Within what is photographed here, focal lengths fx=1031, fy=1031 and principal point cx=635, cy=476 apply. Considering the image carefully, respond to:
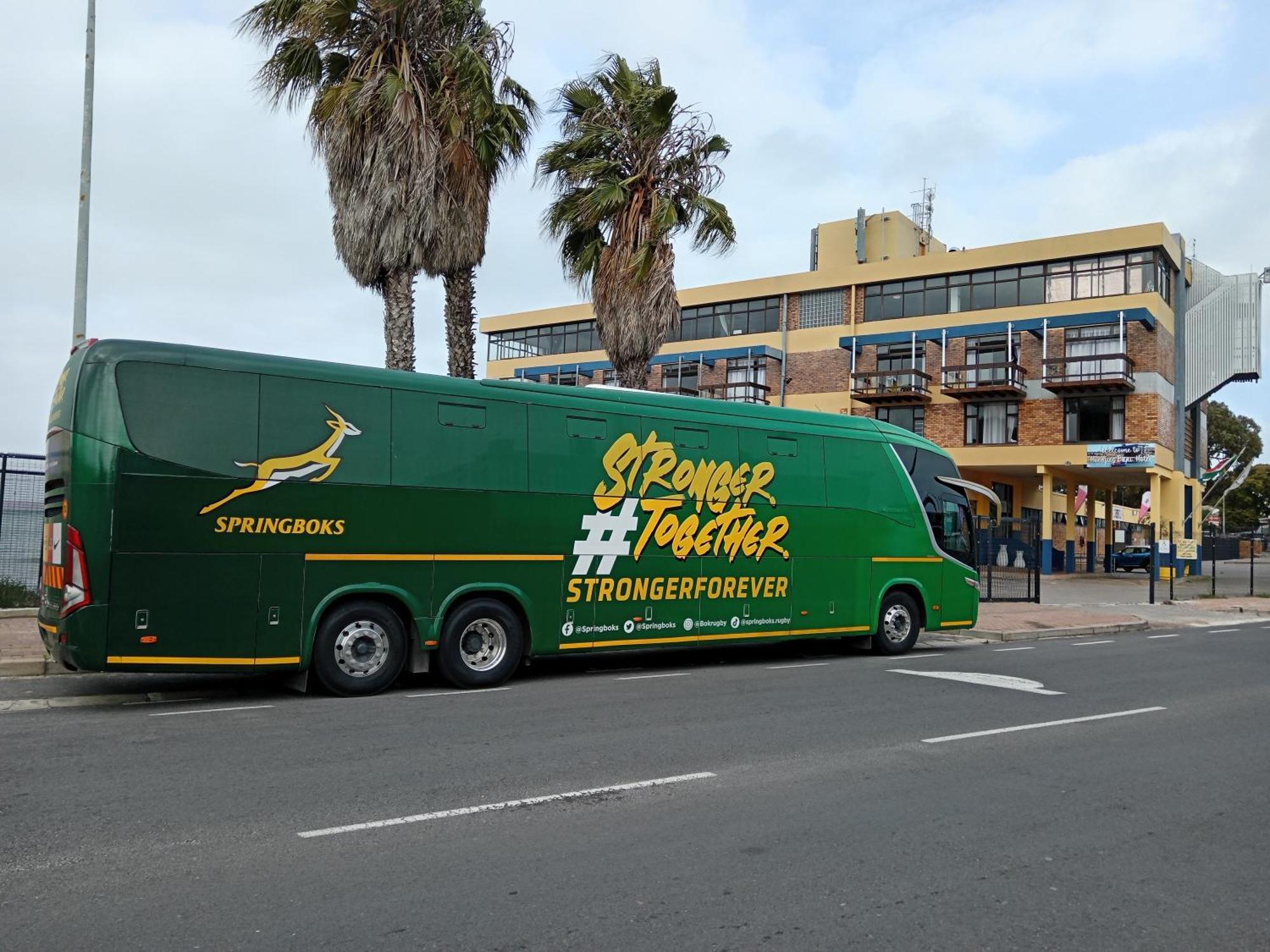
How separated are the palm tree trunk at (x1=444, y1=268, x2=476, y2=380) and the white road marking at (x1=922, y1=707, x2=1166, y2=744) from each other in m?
12.1

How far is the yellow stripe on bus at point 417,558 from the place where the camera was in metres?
10.3

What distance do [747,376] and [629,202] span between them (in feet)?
98.3

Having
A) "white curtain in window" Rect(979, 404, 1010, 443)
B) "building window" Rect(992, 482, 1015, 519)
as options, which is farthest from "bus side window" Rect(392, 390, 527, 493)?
"building window" Rect(992, 482, 1015, 519)

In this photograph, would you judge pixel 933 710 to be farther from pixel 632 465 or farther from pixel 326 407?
pixel 326 407

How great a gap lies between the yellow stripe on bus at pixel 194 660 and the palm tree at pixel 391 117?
25.5ft

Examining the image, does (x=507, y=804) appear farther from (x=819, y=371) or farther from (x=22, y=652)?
(x=819, y=371)

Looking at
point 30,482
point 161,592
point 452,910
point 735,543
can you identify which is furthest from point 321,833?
point 30,482

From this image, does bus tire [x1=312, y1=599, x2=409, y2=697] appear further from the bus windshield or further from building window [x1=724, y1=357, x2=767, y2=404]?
building window [x1=724, y1=357, x2=767, y2=404]

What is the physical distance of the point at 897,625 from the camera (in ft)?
51.3

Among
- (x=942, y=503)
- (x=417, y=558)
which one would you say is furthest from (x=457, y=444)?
(x=942, y=503)

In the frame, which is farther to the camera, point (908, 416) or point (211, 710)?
point (908, 416)

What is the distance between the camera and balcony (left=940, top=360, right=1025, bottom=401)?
4281cm

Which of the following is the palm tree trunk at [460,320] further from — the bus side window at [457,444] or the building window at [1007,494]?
the building window at [1007,494]

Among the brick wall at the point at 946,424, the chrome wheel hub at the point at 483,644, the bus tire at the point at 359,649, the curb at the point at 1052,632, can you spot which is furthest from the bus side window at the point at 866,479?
the brick wall at the point at 946,424
